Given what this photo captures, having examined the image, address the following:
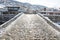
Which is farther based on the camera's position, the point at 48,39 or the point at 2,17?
the point at 2,17

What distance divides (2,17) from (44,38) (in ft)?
63.9

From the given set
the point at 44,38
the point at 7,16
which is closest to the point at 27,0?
the point at 7,16

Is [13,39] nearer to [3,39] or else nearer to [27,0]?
[3,39]

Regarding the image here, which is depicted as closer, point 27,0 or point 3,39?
point 3,39

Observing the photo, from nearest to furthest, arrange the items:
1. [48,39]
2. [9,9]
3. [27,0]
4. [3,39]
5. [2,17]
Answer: [3,39] < [48,39] < [2,17] < [9,9] < [27,0]

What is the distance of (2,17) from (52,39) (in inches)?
783

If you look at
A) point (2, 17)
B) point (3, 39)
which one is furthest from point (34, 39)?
point (2, 17)

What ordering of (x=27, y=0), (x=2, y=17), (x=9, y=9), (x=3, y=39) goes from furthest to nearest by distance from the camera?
(x=27, y=0) → (x=9, y=9) → (x=2, y=17) → (x=3, y=39)

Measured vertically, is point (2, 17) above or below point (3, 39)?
below

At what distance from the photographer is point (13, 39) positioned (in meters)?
7.93

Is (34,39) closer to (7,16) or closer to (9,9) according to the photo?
(7,16)

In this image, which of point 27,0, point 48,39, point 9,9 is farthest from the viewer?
point 27,0

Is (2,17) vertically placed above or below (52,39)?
below

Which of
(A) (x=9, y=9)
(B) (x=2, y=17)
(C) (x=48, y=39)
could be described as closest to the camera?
(C) (x=48, y=39)
